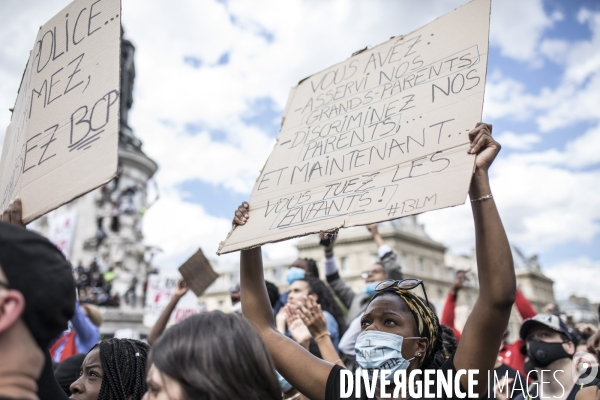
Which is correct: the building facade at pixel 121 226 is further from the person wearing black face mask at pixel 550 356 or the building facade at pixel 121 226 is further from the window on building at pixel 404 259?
the window on building at pixel 404 259

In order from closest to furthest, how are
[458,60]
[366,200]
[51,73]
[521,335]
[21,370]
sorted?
[21,370], [366,200], [458,60], [51,73], [521,335]

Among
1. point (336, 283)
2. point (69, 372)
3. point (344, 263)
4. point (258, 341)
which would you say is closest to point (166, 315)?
point (69, 372)

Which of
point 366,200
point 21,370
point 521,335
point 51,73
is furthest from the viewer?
point 521,335

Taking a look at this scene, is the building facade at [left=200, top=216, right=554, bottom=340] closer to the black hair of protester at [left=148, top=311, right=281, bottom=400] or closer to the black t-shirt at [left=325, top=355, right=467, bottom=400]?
the black t-shirt at [left=325, top=355, right=467, bottom=400]

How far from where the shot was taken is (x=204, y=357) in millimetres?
1539

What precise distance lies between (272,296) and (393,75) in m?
2.92

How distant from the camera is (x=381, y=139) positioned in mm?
2553

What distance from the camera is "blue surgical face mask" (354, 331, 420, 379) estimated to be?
2.35 meters

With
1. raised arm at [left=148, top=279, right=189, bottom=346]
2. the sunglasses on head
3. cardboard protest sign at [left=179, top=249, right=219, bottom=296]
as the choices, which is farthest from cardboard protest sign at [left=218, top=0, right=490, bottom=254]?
raised arm at [left=148, top=279, right=189, bottom=346]

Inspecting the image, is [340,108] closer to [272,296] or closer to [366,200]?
[366,200]

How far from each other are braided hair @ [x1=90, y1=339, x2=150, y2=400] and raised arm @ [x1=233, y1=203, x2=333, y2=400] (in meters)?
0.60

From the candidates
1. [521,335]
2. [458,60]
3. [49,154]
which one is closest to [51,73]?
[49,154]

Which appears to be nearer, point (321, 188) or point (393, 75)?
point (321, 188)

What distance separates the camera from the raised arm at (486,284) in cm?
199
